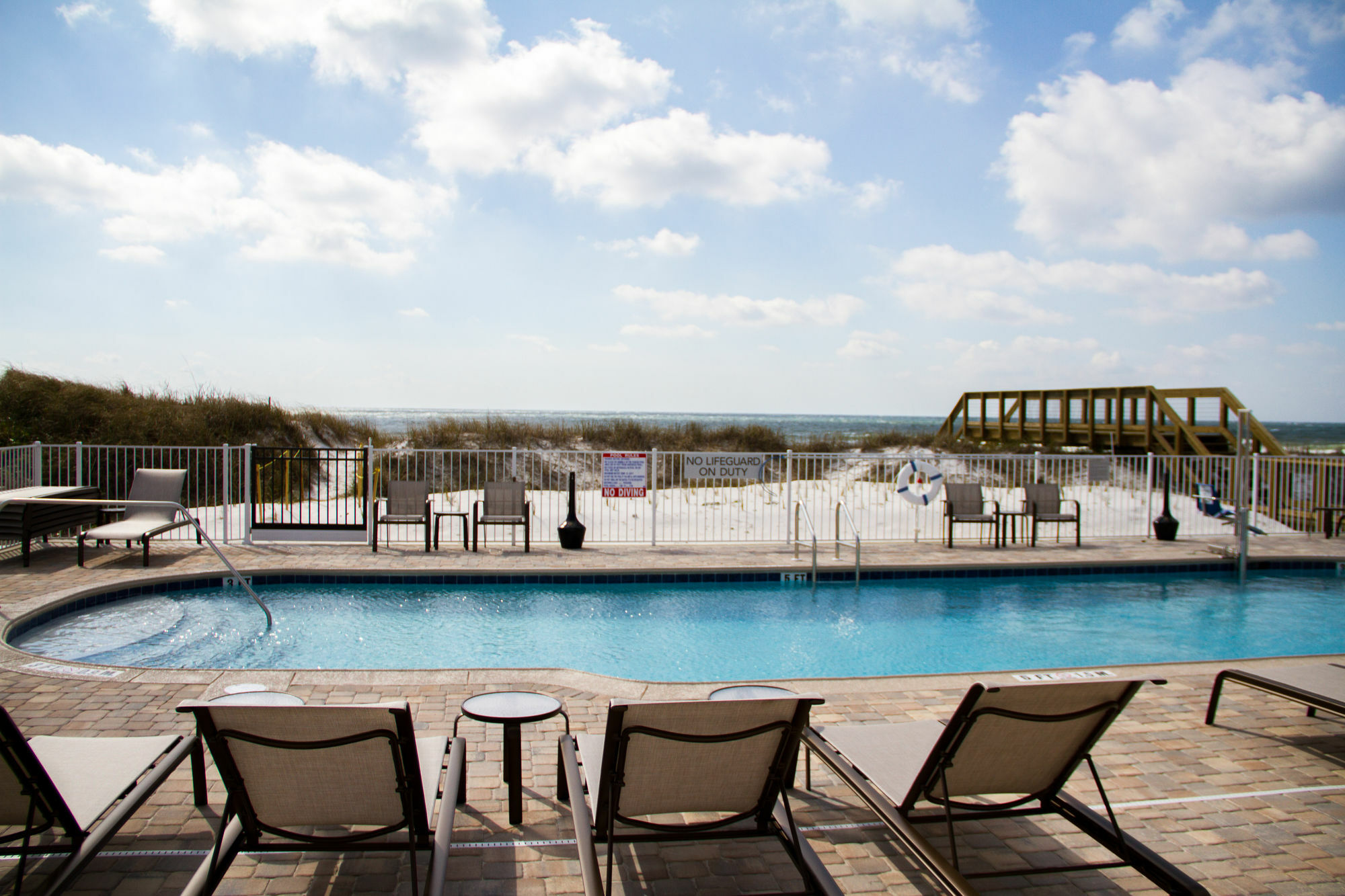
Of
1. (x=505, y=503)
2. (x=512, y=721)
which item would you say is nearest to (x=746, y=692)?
(x=512, y=721)

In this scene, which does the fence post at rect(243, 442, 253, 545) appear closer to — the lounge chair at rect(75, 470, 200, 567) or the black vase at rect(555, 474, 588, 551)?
the lounge chair at rect(75, 470, 200, 567)

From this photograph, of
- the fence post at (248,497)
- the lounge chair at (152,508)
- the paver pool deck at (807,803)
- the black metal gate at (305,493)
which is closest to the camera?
the paver pool deck at (807,803)

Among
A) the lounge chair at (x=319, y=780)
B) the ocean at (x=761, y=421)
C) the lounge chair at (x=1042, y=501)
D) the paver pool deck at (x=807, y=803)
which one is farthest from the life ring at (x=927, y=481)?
the ocean at (x=761, y=421)

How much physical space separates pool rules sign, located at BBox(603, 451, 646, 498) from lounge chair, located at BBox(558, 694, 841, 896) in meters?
7.24

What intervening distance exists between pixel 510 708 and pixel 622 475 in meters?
6.88

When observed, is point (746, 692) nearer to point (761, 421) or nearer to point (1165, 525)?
point (1165, 525)

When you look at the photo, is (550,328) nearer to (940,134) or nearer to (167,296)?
(167,296)

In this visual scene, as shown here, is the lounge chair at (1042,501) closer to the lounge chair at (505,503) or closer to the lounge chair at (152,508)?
the lounge chair at (505,503)

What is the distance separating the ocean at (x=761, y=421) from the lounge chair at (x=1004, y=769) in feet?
102

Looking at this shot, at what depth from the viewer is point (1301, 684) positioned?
357 centimetres

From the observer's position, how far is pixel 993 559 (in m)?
9.00

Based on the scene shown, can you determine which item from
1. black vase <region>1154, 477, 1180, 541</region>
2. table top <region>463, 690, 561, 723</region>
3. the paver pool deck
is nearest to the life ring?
black vase <region>1154, 477, 1180, 541</region>

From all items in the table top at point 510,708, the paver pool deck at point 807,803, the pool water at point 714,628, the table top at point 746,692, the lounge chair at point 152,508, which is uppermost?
the lounge chair at point 152,508

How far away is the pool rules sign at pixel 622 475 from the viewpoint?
378 inches
